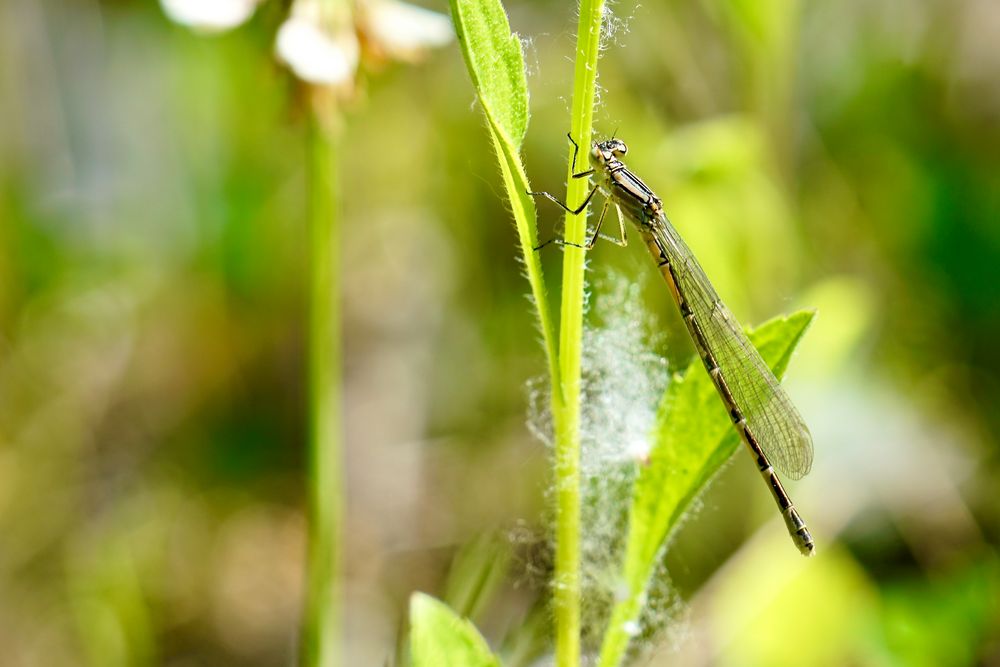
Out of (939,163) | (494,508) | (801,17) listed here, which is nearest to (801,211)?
(939,163)

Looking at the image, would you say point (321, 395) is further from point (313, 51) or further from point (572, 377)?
point (572, 377)

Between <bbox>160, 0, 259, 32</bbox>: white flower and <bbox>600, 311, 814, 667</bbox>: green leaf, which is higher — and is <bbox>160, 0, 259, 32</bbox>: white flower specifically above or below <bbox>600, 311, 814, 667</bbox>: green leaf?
above

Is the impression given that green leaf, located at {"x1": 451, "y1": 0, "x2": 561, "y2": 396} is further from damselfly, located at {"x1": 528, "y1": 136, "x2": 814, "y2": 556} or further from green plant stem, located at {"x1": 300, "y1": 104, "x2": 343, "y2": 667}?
green plant stem, located at {"x1": 300, "y1": 104, "x2": 343, "y2": 667}

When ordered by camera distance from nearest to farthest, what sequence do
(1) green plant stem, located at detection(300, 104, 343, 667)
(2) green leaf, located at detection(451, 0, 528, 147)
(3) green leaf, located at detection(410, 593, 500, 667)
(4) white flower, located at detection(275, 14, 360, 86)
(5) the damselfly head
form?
(2) green leaf, located at detection(451, 0, 528, 147)
(3) green leaf, located at detection(410, 593, 500, 667)
(5) the damselfly head
(4) white flower, located at detection(275, 14, 360, 86)
(1) green plant stem, located at detection(300, 104, 343, 667)

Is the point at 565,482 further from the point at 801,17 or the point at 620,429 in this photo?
the point at 801,17

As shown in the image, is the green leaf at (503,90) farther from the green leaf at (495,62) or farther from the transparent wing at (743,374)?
the transparent wing at (743,374)

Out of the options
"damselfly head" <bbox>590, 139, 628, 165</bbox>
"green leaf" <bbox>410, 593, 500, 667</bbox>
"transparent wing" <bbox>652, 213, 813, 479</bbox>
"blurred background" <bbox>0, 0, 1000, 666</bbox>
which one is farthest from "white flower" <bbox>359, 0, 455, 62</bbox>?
"green leaf" <bbox>410, 593, 500, 667</bbox>
